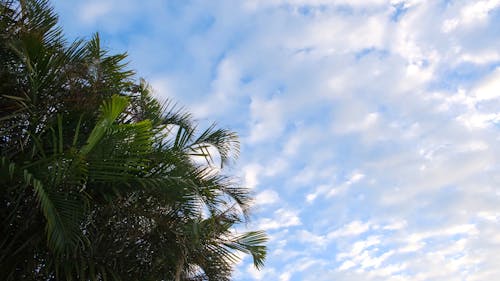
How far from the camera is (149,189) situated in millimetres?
7434

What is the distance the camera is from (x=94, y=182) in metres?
7.06

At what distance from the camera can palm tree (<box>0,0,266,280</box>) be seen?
22.3ft

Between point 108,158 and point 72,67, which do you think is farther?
point 72,67

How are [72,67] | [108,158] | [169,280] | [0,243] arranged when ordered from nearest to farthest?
[108,158], [0,243], [72,67], [169,280]

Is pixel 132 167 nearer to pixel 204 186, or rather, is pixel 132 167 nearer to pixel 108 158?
pixel 108 158

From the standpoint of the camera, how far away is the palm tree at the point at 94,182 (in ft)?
22.3

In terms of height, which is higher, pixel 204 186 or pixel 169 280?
pixel 204 186

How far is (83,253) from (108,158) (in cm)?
173

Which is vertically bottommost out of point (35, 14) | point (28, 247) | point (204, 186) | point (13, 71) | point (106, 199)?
point (28, 247)

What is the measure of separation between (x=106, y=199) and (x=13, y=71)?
2177 mm

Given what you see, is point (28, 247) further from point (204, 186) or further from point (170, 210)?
point (204, 186)

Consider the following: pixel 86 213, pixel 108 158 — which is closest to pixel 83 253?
pixel 86 213

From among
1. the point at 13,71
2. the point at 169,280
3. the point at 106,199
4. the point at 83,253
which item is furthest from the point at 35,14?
the point at 169,280

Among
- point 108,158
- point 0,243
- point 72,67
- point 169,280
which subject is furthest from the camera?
point 169,280
